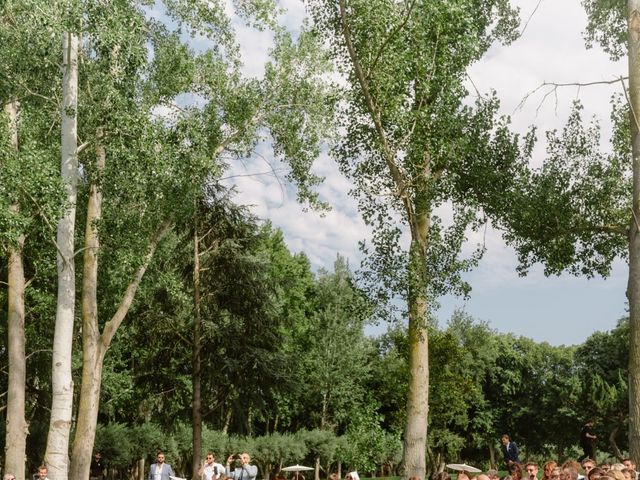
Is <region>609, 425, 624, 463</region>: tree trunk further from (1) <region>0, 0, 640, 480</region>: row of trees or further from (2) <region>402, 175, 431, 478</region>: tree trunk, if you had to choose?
(2) <region>402, 175, 431, 478</region>: tree trunk

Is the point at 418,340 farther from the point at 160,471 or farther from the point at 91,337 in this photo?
the point at 91,337

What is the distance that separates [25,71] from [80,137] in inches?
68.4

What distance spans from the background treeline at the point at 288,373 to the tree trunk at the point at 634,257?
152 inches

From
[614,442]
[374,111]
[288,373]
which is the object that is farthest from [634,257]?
[614,442]

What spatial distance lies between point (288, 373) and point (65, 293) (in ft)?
43.5

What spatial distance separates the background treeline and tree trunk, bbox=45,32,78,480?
3.90 meters

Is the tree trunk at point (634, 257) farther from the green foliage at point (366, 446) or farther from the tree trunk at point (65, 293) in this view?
the green foliage at point (366, 446)

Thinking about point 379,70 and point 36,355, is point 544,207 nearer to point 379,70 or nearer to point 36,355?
point 379,70

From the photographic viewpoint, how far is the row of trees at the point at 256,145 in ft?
52.0

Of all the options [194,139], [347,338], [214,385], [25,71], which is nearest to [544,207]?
[194,139]

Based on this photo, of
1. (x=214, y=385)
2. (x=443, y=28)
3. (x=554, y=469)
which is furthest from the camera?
(x=214, y=385)

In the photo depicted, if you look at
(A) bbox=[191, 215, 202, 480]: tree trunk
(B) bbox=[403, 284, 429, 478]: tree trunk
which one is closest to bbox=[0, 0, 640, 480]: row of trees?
(B) bbox=[403, 284, 429, 478]: tree trunk

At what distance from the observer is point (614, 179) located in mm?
18828

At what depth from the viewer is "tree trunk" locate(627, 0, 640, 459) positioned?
43.8 feet
